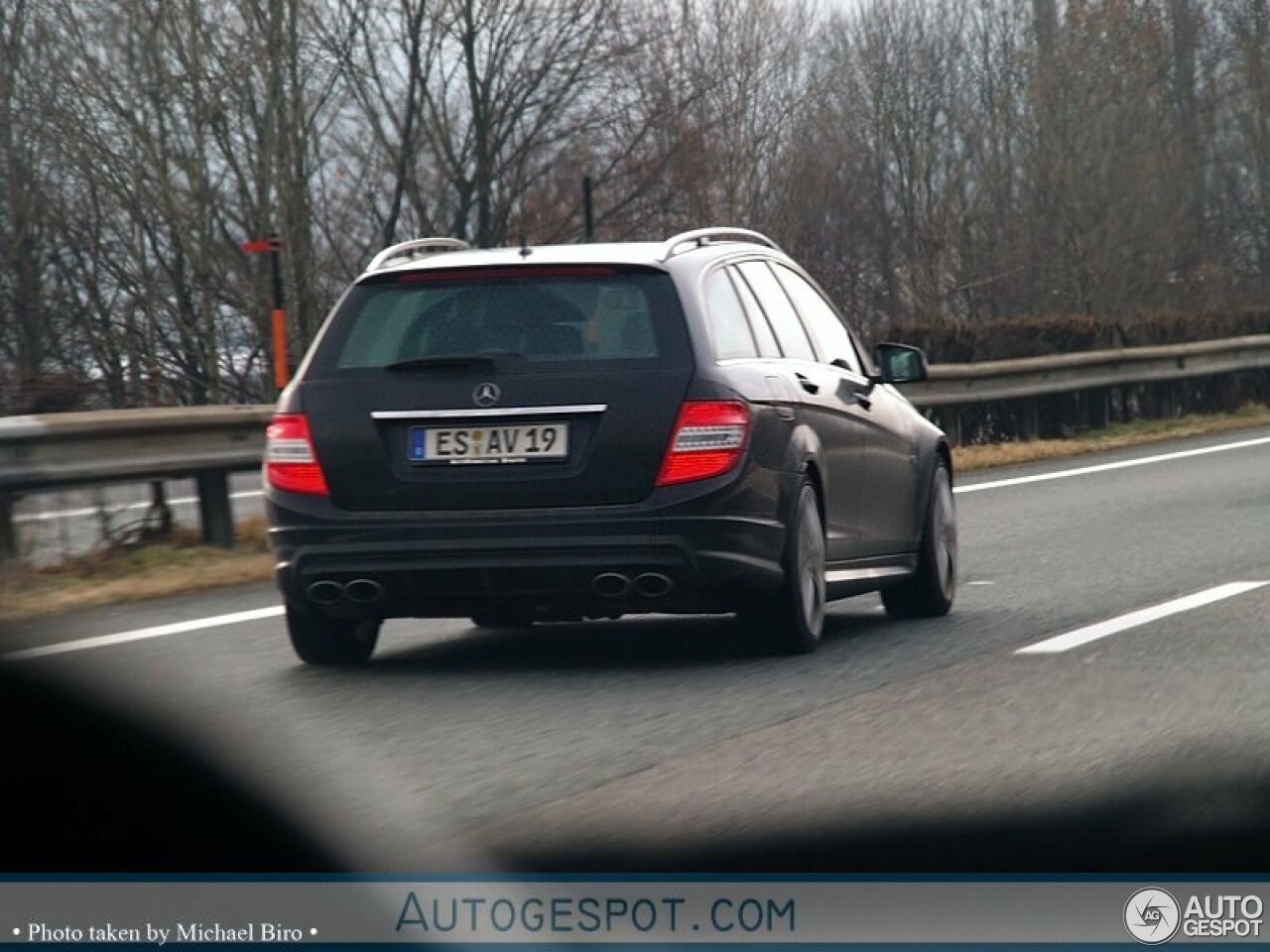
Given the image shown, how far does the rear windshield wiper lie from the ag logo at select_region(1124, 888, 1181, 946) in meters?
4.68

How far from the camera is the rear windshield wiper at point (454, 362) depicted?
7.50 meters

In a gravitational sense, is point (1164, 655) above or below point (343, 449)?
below

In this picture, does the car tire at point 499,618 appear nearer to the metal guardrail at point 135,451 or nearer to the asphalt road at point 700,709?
the asphalt road at point 700,709

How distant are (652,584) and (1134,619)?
2.30 meters

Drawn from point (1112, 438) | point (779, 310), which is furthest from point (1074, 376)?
point (779, 310)

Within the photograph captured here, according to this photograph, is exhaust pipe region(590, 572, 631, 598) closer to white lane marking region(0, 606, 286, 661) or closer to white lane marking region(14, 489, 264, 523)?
white lane marking region(0, 606, 286, 661)

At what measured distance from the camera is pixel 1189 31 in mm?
60094

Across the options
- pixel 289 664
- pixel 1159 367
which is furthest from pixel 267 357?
pixel 289 664

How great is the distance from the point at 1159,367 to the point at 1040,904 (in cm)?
2211

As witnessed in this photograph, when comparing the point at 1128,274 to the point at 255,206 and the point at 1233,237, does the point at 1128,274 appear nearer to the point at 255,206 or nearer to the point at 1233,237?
the point at 1233,237

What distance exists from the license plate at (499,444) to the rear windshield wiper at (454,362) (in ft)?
0.69

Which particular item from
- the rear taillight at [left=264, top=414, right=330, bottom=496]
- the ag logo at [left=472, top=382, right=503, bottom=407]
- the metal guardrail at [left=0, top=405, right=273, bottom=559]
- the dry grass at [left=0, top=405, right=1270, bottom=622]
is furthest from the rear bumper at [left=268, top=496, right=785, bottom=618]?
the metal guardrail at [left=0, top=405, right=273, bottom=559]

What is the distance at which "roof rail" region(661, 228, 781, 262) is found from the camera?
802cm

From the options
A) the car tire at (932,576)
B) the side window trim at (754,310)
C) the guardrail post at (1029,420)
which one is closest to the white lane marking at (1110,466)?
the guardrail post at (1029,420)
